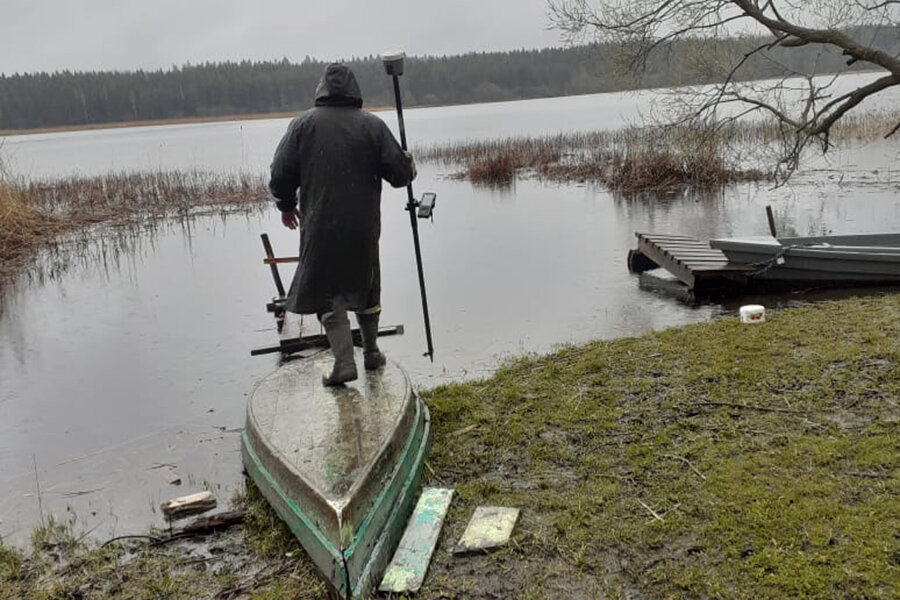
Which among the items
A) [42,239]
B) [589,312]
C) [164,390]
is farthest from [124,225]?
[589,312]

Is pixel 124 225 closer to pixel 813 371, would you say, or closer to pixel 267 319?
pixel 267 319

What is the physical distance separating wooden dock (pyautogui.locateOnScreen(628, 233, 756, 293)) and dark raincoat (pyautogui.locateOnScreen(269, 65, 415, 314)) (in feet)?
17.6

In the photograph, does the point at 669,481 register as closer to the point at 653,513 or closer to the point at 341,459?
the point at 653,513

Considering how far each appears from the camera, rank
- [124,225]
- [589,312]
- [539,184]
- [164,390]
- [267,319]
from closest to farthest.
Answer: [164,390] < [589,312] < [267,319] < [124,225] < [539,184]

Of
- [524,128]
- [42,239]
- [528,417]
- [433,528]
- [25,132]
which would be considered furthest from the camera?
[25,132]

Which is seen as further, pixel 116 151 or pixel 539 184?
pixel 116 151

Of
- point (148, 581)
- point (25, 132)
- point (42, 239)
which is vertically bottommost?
point (148, 581)

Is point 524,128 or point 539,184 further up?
point 524,128

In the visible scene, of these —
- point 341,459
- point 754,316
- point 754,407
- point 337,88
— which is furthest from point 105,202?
point 754,407

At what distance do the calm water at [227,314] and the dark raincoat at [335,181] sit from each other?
1.52m

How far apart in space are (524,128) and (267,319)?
31.0 m

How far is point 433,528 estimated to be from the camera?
3.59m

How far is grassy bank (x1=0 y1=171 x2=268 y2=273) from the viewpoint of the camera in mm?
15102

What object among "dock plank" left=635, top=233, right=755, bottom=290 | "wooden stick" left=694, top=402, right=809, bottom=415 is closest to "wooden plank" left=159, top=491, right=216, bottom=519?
"wooden stick" left=694, top=402, right=809, bottom=415
